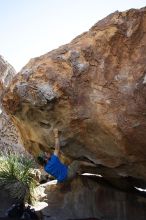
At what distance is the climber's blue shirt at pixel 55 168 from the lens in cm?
786

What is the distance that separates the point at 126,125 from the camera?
24.7 ft

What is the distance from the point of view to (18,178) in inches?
499

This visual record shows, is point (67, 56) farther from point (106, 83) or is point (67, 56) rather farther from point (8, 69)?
point (8, 69)

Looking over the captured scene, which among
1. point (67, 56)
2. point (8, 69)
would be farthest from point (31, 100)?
point (8, 69)

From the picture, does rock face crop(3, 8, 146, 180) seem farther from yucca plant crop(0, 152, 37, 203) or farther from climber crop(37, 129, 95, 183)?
yucca plant crop(0, 152, 37, 203)

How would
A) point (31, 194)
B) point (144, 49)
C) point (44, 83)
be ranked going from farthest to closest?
point (31, 194)
point (44, 83)
point (144, 49)

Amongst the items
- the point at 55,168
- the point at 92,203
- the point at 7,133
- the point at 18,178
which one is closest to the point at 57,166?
the point at 55,168

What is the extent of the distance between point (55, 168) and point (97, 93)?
5.79ft

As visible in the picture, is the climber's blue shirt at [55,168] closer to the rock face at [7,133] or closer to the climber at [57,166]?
the climber at [57,166]

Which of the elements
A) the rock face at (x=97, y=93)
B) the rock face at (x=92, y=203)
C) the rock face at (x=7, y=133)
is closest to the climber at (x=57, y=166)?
the rock face at (x=97, y=93)

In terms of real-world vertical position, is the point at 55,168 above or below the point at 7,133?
below

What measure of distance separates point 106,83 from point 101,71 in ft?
0.91

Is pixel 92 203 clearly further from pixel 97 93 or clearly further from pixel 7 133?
pixel 7 133

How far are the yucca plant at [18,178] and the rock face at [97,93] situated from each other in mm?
4035
